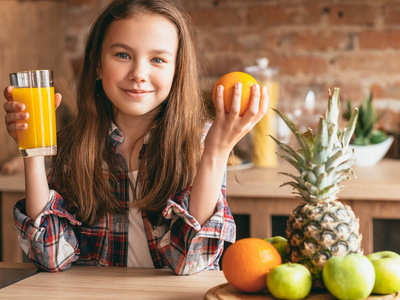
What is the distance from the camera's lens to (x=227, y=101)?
1046mm

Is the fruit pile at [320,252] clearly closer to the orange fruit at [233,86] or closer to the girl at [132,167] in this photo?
the orange fruit at [233,86]

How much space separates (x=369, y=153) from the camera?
2.21 metres

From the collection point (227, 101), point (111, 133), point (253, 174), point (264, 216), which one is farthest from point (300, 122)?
point (227, 101)

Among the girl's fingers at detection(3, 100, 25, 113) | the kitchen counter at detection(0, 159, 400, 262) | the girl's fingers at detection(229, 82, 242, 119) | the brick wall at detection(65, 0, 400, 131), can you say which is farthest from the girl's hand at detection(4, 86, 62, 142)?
the brick wall at detection(65, 0, 400, 131)

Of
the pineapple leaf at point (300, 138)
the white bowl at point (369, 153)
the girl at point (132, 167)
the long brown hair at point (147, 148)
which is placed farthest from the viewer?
the white bowl at point (369, 153)

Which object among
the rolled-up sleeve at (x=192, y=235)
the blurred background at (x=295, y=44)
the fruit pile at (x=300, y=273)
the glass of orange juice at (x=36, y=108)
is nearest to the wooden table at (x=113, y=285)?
the rolled-up sleeve at (x=192, y=235)

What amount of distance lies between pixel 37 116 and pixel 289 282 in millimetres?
594

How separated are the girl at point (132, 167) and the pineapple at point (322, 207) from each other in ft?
0.84

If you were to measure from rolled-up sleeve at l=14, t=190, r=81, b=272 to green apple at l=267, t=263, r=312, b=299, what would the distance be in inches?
20.8

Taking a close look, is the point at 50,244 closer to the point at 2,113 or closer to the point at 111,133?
the point at 111,133

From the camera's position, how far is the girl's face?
1283 millimetres

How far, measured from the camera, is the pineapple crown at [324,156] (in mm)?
935

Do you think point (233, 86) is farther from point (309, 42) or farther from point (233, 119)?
point (309, 42)

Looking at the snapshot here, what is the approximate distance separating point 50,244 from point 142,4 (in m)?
0.59
